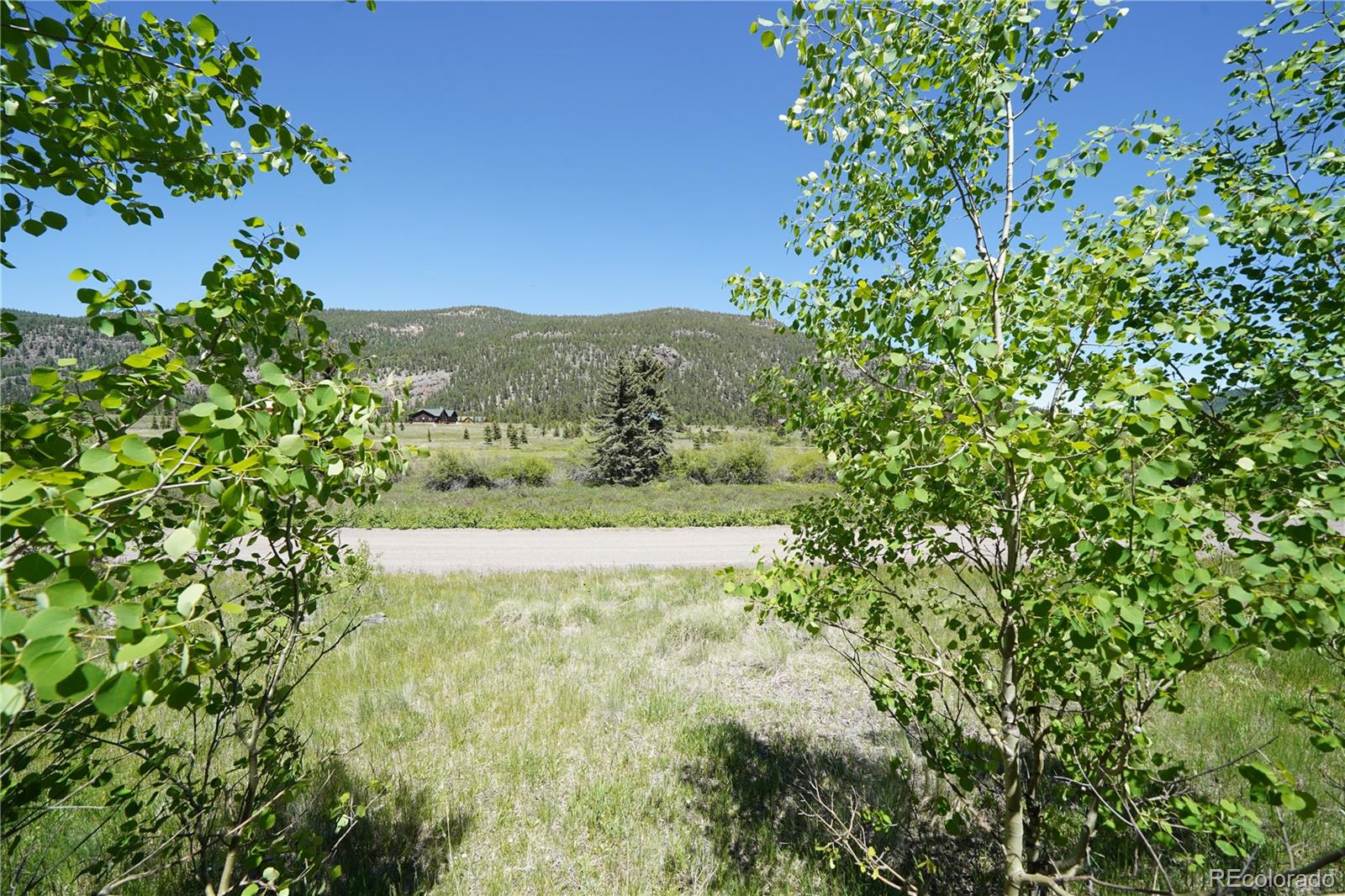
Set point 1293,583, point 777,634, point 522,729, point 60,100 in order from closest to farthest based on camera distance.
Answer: point 1293,583 < point 60,100 < point 522,729 < point 777,634

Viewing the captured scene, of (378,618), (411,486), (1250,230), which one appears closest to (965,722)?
(1250,230)

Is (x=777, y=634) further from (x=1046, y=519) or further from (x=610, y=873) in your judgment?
(x=1046, y=519)

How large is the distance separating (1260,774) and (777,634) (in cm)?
739

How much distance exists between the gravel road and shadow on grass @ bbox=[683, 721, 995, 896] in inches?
321

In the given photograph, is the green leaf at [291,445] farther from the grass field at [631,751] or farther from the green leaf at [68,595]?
the grass field at [631,751]

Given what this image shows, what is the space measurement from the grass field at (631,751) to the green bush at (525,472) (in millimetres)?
24803

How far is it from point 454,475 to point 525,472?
14.3 ft

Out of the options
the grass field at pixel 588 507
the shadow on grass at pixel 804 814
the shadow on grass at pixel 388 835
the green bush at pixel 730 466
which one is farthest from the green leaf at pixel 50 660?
the green bush at pixel 730 466

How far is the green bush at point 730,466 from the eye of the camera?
1361 inches

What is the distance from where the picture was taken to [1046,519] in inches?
80.2

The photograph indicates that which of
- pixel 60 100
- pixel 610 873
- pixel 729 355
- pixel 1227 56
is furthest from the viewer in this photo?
pixel 729 355

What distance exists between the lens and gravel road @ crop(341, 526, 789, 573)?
14.6 metres

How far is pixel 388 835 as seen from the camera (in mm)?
4059

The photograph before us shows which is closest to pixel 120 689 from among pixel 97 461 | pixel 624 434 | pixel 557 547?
pixel 97 461
